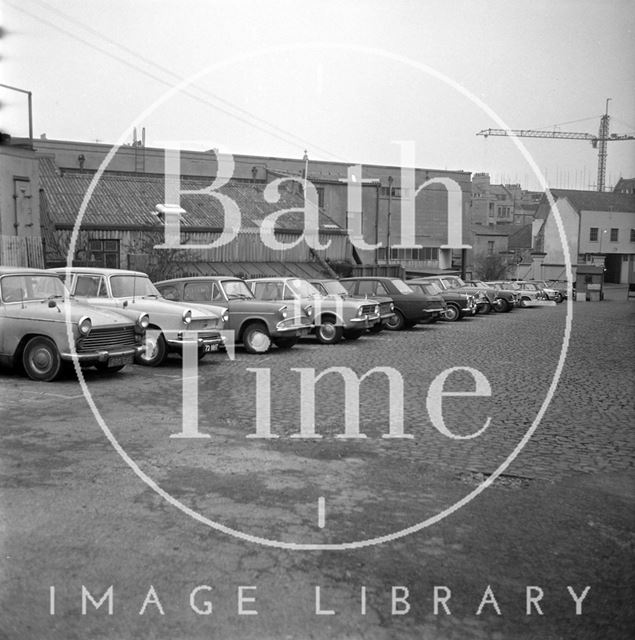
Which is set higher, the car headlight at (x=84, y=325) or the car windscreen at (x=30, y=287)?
the car windscreen at (x=30, y=287)

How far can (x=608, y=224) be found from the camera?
65312 mm

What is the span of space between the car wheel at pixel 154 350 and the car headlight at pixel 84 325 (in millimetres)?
1998

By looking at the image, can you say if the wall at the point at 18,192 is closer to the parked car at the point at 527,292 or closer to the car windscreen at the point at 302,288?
the car windscreen at the point at 302,288

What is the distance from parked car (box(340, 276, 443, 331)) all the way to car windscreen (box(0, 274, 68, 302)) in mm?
10486

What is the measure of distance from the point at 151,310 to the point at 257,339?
270 cm

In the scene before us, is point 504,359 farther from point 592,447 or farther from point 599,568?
point 599,568

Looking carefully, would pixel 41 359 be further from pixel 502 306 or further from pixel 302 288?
pixel 502 306

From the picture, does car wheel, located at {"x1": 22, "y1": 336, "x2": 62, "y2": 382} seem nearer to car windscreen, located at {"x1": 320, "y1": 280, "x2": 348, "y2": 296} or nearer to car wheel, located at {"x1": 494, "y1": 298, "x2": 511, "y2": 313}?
car windscreen, located at {"x1": 320, "y1": 280, "x2": 348, "y2": 296}

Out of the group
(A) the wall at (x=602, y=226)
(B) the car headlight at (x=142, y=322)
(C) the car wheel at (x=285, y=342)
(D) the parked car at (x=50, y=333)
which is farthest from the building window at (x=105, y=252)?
(A) the wall at (x=602, y=226)

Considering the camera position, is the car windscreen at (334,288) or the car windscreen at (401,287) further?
the car windscreen at (401,287)

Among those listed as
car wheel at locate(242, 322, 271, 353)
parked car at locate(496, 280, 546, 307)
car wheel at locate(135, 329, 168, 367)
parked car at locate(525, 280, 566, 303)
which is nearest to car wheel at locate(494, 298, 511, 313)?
parked car at locate(496, 280, 546, 307)

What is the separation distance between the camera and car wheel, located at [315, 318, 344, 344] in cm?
1666

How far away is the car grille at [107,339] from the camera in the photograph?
10133 mm

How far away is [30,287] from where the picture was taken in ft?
35.7
